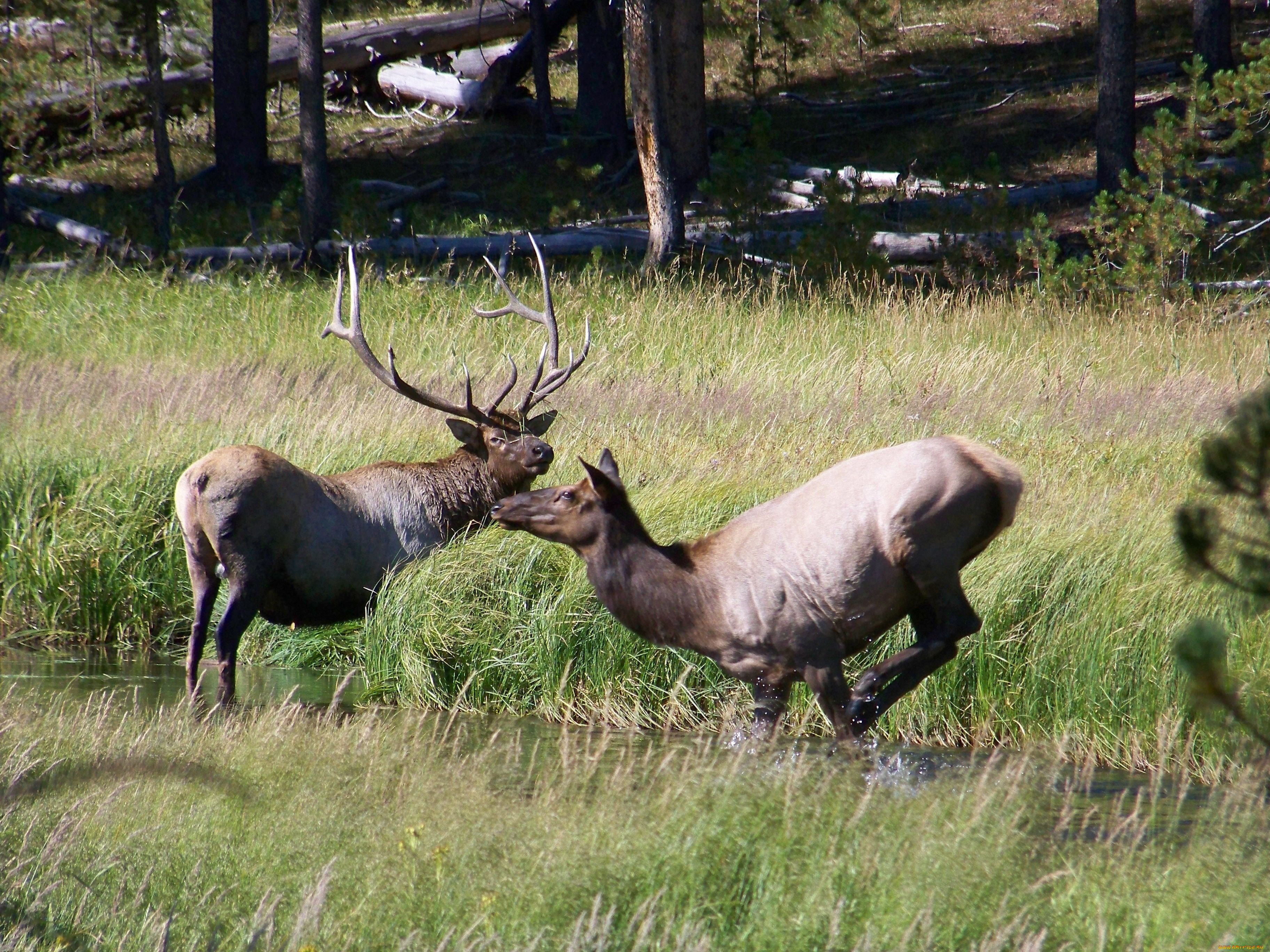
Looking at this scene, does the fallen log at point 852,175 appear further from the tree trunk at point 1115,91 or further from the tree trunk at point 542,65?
the tree trunk at point 542,65

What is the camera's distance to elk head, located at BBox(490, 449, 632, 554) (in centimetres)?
526

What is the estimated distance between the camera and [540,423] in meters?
7.30

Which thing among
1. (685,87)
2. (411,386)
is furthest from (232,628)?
(685,87)

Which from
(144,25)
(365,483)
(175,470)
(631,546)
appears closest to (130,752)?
(631,546)

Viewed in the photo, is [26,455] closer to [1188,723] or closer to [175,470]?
[175,470]

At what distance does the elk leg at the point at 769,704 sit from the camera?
5.07 metres

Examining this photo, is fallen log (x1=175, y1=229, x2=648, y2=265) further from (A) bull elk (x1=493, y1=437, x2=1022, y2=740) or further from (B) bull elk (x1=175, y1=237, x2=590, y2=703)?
(A) bull elk (x1=493, y1=437, x2=1022, y2=740)

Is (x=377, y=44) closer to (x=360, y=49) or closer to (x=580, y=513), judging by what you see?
(x=360, y=49)

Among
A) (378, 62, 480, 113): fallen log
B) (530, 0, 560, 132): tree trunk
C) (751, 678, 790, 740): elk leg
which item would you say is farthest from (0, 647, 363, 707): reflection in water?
(378, 62, 480, 113): fallen log

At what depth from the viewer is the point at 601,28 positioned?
2136 centimetres

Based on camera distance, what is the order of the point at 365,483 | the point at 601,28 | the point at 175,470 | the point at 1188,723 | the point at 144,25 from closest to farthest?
the point at 1188,723, the point at 365,483, the point at 175,470, the point at 144,25, the point at 601,28

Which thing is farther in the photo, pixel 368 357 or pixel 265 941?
pixel 368 357

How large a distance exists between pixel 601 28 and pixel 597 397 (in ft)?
43.7

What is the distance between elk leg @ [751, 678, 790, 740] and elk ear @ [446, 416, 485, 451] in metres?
2.61
